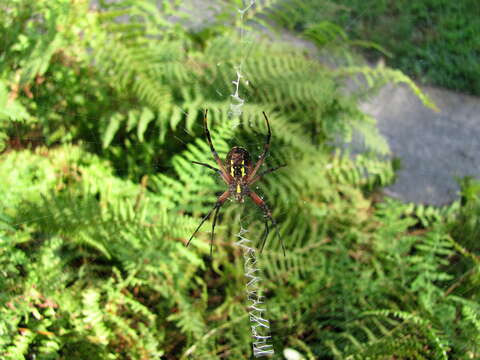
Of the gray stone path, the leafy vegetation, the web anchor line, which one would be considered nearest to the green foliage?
the leafy vegetation

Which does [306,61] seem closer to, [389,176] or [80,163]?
[389,176]

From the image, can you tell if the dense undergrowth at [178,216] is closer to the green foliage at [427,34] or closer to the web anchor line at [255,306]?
the web anchor line at [255,306]

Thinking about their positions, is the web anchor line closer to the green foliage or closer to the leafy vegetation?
the leafy vegetation

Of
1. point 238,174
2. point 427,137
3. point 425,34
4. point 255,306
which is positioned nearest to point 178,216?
point 238,174

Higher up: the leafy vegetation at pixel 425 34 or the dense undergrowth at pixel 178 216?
the leafy vegetation at pixel 425 34

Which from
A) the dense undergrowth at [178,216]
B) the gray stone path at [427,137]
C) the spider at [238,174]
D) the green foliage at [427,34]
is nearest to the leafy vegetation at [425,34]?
the green foliage at [427,34]

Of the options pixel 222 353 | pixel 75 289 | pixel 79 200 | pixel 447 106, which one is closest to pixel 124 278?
pixel 75 289
